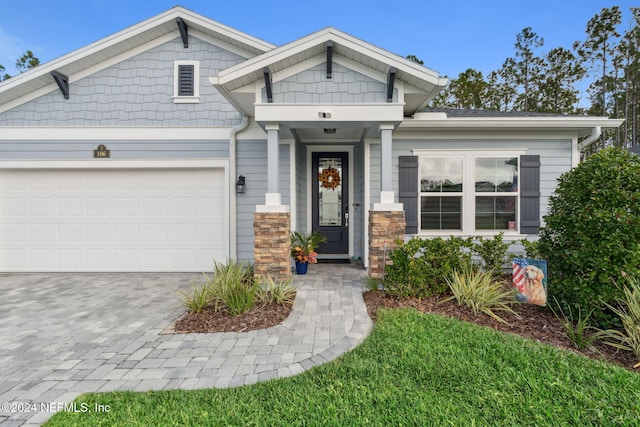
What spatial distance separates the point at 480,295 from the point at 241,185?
4.53 m

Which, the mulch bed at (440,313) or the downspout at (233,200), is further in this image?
the downspout at (233,200)

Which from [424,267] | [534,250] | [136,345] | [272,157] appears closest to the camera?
[136,345]

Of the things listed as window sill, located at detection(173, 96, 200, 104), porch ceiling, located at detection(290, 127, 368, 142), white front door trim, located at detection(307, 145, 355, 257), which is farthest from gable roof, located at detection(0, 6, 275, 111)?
white front door trim, located at detection(307, 145, 355, 257)

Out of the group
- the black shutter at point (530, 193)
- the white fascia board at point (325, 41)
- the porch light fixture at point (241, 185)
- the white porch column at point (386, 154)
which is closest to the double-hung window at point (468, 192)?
the black shutter at point (530, 193)

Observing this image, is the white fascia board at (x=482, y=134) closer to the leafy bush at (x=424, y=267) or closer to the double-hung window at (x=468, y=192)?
the double-hung window at (x=468, y=192)

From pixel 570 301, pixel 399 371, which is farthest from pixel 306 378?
pixel 570 301

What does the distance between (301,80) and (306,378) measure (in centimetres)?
420

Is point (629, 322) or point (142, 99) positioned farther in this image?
point (142, 99)

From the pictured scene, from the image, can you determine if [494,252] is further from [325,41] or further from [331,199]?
[325,41]

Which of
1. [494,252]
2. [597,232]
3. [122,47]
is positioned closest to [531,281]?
[597,232]

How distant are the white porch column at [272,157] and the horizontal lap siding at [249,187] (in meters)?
1.22

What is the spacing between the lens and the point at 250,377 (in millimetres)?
2330

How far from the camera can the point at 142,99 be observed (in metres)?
6.06

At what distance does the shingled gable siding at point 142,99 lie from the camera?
604 centimetres
